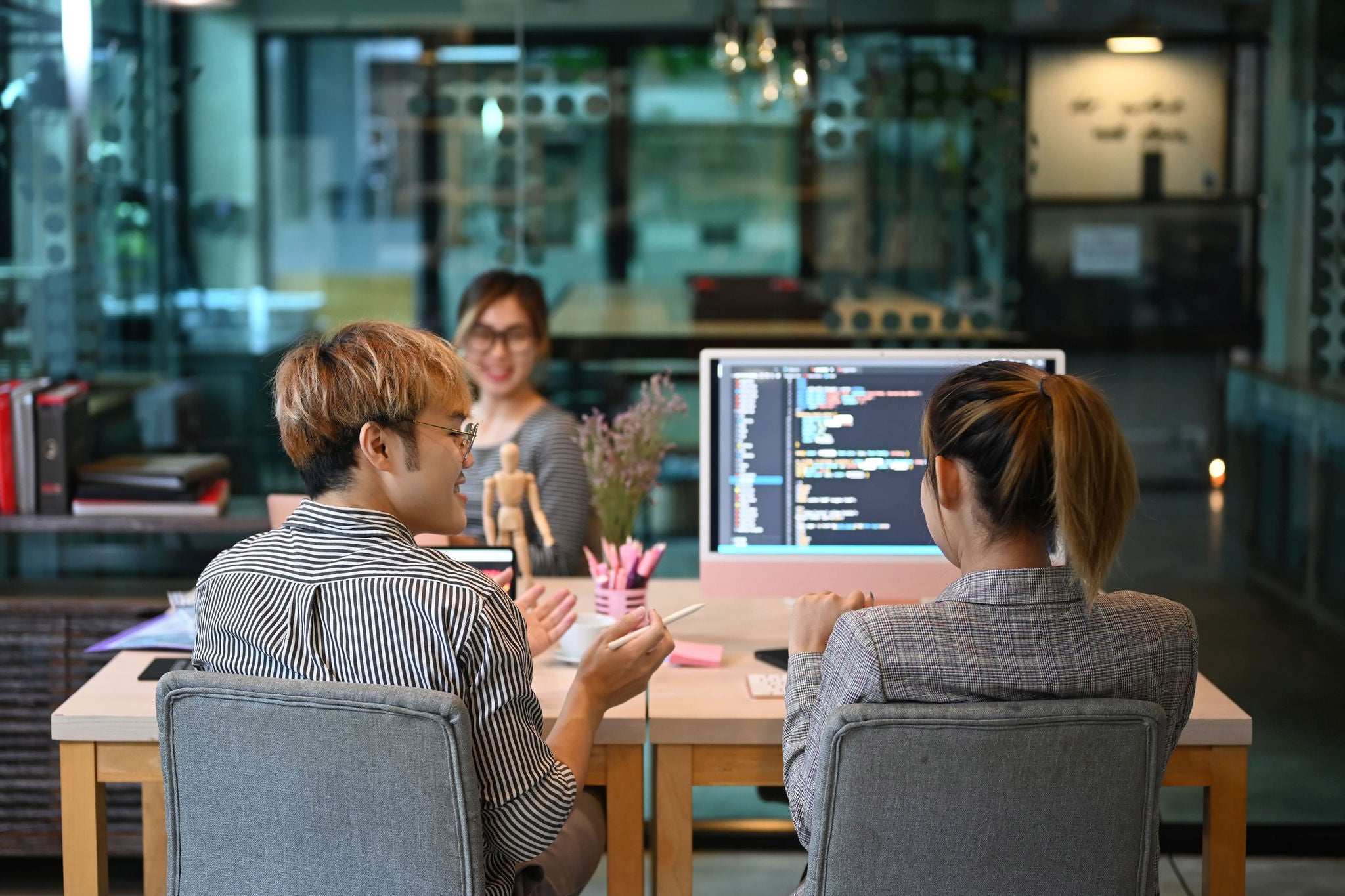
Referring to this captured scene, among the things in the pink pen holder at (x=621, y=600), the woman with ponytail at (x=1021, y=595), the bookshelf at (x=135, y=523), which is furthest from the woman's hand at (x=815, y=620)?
the bookshelf at (x=135, y=523)

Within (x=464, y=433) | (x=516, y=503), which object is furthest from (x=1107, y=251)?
(x=464, y=433)

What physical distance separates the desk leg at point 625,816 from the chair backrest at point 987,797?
0.53 m

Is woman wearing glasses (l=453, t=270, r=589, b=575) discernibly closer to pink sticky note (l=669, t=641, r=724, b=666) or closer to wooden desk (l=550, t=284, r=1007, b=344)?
wooden desk (l=550, t=284, r=1007, b=344)

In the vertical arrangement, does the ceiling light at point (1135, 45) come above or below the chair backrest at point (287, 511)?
above

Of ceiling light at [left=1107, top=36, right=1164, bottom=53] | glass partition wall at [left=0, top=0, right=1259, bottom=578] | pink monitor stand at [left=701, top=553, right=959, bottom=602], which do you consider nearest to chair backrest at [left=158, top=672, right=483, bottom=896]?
pink monitor stand at [left=701, top=553, right=959, bottom=602]

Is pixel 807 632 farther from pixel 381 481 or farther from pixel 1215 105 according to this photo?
pixel 1215 105

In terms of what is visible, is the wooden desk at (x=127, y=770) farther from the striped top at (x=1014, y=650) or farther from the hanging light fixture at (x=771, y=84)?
the hanging light fixture at (x=771, y=84)

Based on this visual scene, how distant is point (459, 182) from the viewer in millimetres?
3938

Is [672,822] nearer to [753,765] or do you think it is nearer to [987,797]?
[753,765]

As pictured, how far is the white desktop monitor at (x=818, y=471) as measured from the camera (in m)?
2.33

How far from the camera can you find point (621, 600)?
7.83ft

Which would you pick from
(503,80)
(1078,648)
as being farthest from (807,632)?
(503,80)

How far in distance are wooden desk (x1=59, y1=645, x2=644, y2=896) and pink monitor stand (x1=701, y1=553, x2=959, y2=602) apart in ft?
1.16

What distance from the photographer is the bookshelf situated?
11.1 feet
